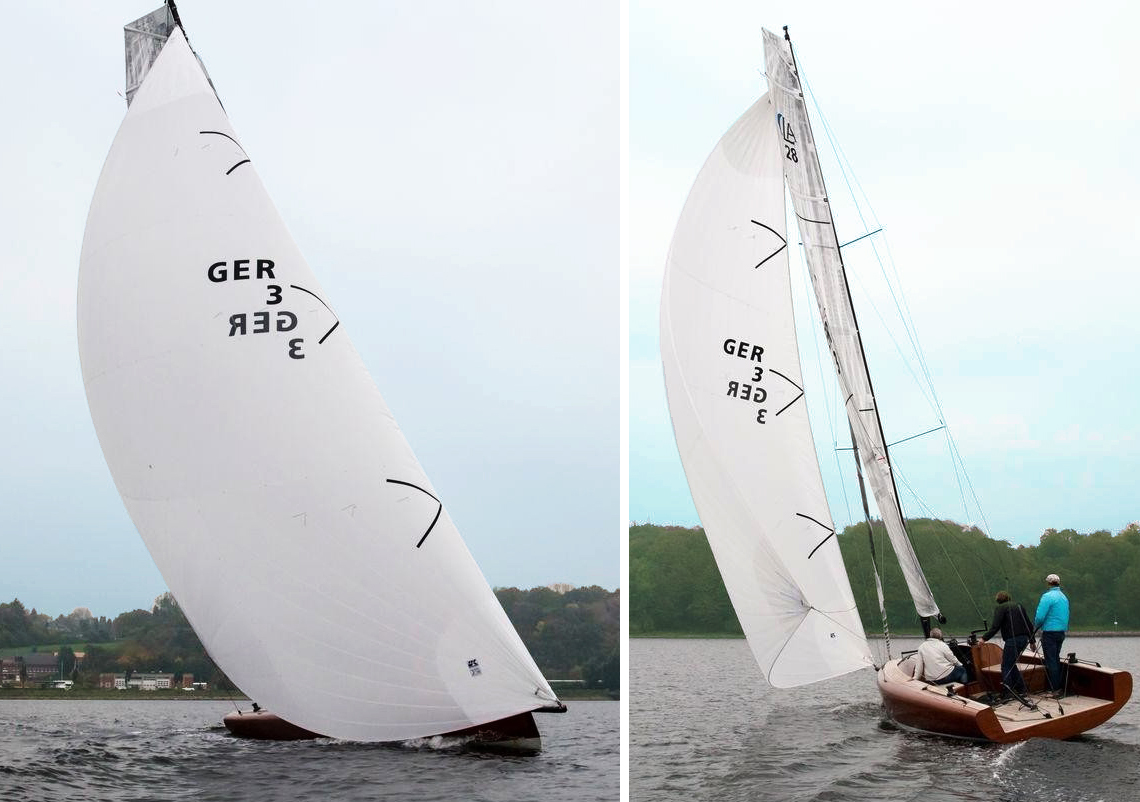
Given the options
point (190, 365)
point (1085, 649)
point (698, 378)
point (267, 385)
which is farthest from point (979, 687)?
point (1085, 649)

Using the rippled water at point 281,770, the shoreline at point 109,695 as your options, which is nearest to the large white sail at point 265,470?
the rippled water at point 281,770

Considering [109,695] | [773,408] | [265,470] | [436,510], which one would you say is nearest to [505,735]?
[436,510]

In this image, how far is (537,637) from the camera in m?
13.5

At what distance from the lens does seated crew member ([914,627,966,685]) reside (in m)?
8.40

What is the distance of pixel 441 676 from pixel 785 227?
529 centimetres

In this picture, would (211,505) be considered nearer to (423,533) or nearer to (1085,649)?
(423,533)

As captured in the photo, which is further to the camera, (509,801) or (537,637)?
(537,637)

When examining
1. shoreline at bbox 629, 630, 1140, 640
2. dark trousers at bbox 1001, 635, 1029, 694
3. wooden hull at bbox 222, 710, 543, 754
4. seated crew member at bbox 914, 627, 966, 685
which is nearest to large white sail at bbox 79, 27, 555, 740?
wooden hull at bbox 222, 710, 543, 754

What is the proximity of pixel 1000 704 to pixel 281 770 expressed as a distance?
225 inches

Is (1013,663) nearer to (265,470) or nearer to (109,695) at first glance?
(265,470)

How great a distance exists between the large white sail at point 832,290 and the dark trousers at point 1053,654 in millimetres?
1552

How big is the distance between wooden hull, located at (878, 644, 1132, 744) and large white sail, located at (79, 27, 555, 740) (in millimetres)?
3130

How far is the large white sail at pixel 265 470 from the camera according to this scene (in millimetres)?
6641

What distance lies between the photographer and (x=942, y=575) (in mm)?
25609
